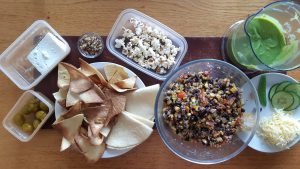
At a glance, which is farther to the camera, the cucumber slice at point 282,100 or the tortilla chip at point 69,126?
the cucumber slice at point 282,100

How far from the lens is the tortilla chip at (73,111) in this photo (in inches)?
43.5

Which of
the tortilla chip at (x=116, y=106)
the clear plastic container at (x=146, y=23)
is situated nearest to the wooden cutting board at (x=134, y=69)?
the clear plastic container at (x=146, y=23)

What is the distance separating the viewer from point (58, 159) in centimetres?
123

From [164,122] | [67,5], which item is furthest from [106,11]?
[164,122]

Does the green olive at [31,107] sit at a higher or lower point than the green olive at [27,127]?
higher

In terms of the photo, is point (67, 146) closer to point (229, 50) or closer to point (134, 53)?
point (134, 53)

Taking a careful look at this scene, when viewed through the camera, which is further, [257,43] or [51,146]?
[51,146]

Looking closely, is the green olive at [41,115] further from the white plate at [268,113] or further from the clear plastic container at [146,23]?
the white plate at [268,113]

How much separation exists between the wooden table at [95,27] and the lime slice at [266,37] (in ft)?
0.51

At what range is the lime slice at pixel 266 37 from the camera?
108cm

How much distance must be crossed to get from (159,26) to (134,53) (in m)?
0.12

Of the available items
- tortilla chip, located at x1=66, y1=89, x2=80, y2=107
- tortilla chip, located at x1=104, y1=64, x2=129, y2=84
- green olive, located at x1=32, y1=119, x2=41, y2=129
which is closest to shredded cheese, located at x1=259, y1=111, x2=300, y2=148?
tortilla chip, located at x1=104, y1=64, x2=129, y2=84

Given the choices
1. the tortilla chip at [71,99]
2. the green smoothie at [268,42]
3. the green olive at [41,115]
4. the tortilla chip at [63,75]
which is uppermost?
the green smoothie at [268,42]

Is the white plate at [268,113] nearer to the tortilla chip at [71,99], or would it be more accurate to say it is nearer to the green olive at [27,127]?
the tortilla chip at [71,99]
